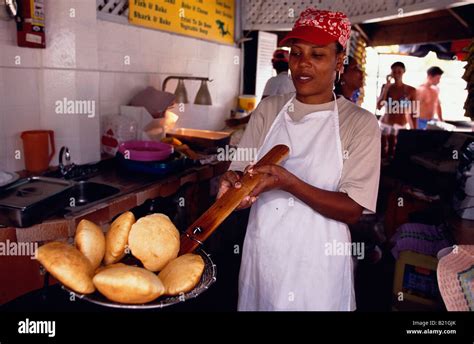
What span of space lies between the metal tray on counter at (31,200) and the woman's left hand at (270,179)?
1.13 meters

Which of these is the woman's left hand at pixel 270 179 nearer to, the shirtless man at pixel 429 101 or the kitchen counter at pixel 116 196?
the kitchen counter at pixel 116 196

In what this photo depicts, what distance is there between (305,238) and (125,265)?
84cm

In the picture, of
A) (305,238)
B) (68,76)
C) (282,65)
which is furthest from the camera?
(282,65)

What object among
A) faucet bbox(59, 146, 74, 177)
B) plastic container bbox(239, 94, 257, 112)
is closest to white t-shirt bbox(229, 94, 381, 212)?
faucet bbox(59, 146, 74, 177)

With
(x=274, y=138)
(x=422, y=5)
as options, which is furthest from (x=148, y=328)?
(x=422, y=5)

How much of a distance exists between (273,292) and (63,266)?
1.01m

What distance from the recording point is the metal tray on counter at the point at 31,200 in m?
1.95

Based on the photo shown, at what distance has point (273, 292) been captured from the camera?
180cm

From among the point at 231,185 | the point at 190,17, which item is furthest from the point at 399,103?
the point at 231,185

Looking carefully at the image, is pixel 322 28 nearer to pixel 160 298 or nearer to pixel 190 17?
pixel 160 298

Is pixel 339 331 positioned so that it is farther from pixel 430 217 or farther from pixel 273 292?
pixel 430 217

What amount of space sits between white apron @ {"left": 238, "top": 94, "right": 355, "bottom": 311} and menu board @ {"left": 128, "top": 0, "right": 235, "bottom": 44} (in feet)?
9.16

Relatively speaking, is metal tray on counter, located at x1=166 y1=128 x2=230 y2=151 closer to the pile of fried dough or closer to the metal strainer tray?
the pile of fried dough

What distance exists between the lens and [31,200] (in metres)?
2.03
